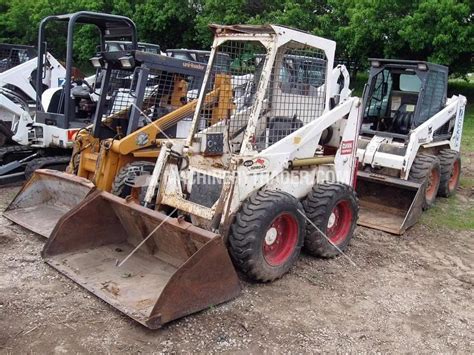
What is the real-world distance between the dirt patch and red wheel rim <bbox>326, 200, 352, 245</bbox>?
9.1 inches

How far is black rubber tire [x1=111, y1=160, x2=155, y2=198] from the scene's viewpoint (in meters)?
5.45

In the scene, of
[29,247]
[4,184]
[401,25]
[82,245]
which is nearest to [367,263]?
[82,245]

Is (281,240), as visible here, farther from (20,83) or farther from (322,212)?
(20,83)

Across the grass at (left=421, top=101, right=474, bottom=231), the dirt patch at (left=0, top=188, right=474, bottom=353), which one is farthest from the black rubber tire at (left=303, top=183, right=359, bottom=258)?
the grass at (left=421, top=101, right=474, bottom=231)

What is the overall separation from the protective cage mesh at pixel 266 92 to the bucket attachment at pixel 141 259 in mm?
1128

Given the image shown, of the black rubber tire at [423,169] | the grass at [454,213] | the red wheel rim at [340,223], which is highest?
the black rubber tire at [423,169]

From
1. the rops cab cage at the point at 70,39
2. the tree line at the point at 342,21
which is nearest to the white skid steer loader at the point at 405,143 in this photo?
the rops cab cage at the point at 70,39

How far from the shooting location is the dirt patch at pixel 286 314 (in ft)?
→ 11.8

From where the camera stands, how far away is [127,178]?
5.45 meters

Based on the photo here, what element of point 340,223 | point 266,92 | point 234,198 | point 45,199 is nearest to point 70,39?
point 45,199

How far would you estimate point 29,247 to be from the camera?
16.8 ft

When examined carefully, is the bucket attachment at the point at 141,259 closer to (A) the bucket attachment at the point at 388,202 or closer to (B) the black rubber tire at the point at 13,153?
(A) the bucket attachment at the point at 388,202

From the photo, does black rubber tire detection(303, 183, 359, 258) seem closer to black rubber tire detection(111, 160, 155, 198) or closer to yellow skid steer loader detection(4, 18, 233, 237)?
yellow skid steer loader detection(4, 18, 233, 237)

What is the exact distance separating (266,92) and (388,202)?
298 centimetres
